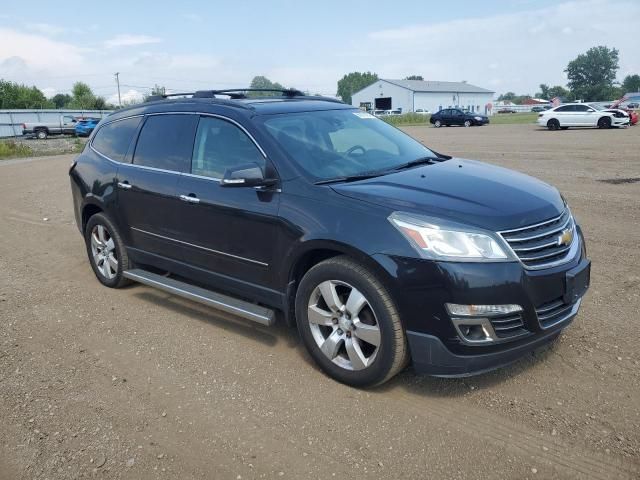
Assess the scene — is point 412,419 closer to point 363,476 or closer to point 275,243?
point 363,476

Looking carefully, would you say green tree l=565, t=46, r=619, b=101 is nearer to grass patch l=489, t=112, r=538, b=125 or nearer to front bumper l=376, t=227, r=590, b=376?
grass patch l=489, t=112, r=538, b=125

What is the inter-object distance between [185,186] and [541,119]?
3021cm

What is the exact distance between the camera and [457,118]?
41.4m

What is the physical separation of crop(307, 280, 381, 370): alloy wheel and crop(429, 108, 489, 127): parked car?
130 feet

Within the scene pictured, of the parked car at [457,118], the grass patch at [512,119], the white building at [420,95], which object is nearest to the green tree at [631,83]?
the white building at [420,95]

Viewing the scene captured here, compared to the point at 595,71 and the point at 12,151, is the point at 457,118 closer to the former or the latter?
the point at 12,151

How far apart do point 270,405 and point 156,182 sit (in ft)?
7.80

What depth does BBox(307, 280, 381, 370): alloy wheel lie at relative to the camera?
3518 mm

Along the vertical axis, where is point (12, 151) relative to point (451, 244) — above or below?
above

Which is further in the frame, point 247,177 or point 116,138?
point 116,138

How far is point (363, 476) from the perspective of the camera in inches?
113

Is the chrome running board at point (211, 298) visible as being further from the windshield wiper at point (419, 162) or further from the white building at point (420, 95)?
the white building at point (420, 95)

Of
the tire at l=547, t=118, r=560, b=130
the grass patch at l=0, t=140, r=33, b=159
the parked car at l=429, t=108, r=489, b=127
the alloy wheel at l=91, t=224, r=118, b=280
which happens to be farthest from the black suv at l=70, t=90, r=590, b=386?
the parked car at l=429, t=108, r=489, b=127

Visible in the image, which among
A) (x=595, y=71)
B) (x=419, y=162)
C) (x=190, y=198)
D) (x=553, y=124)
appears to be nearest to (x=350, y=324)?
(x=419, y=162)
